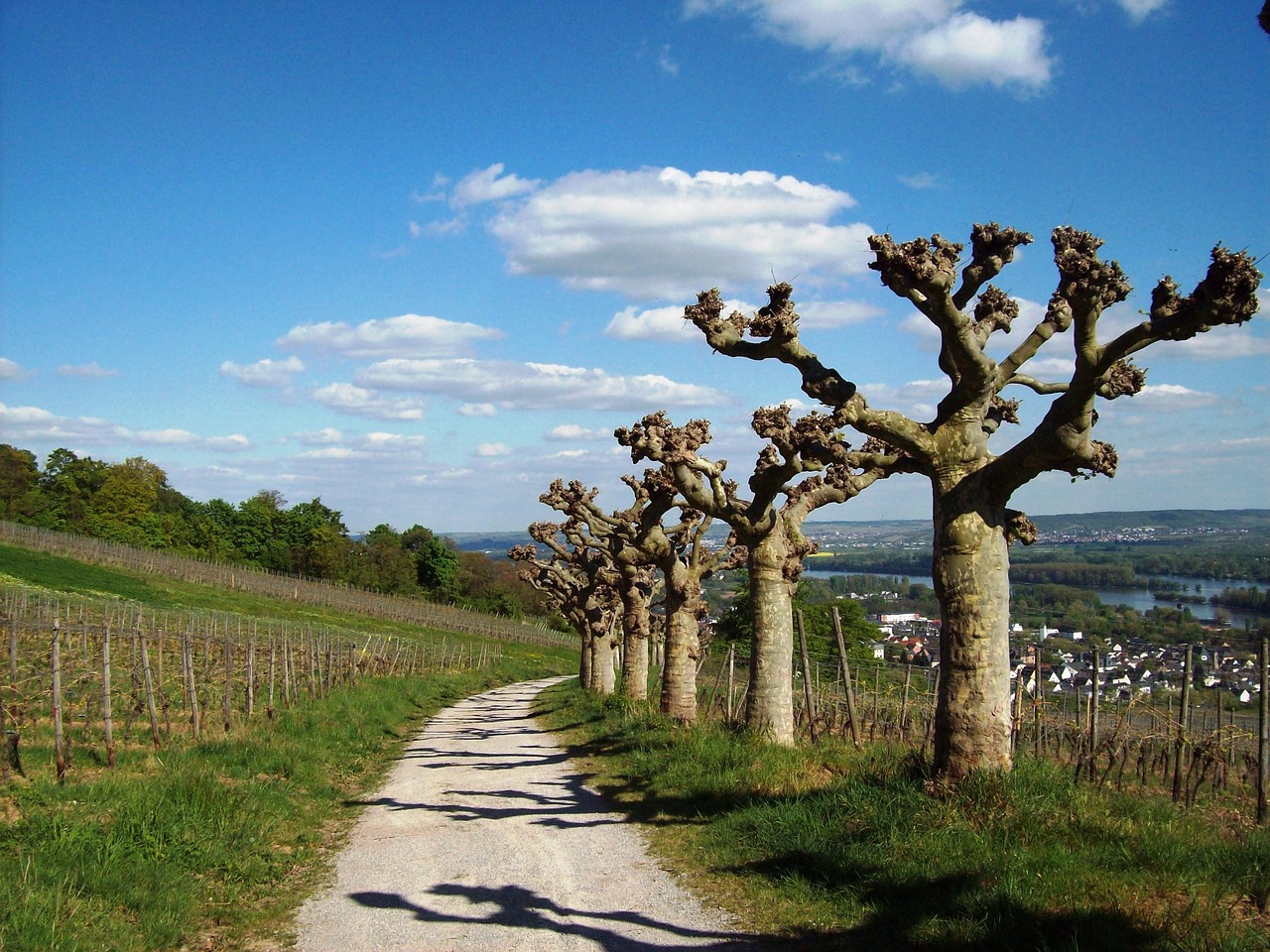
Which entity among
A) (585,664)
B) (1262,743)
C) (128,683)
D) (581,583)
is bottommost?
(585,664)

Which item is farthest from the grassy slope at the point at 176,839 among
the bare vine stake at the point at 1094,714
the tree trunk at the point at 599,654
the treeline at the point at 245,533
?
the treeline at the point at 245,533

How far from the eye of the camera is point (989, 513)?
8.40 metres

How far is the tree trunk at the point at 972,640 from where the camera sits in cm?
811

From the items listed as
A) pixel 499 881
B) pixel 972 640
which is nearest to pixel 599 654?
pixel 499 881

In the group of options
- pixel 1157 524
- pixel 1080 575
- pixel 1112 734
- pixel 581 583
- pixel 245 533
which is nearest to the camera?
pixel 1112 734

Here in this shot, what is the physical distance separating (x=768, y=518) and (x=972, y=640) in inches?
231

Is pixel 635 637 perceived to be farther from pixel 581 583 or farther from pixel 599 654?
pixel 581 583

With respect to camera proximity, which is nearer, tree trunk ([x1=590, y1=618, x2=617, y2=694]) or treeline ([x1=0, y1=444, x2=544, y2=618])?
tree trunk ([x1=590, y1=618, x2=617, y2=694])

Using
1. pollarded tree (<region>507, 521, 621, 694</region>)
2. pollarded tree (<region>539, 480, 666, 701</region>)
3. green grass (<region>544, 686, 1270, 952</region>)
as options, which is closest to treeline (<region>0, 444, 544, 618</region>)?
pollarded tree (<region>507, 521, 621, 694</region>)

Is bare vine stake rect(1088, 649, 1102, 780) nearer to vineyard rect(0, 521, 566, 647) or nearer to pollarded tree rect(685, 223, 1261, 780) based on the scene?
pollarded tree rect(685, 223, 1261, 780)

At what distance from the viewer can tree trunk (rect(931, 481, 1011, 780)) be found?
26.6 ft

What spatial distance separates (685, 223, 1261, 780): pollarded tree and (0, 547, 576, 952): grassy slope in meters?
5.87

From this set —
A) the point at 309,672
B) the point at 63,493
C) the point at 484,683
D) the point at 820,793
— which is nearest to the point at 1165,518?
the point at 484,683

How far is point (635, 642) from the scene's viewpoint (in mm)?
24062
